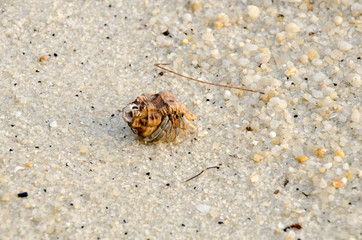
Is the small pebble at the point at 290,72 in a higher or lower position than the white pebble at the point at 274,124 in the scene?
higher

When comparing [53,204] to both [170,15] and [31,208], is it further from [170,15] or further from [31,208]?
[170,15]

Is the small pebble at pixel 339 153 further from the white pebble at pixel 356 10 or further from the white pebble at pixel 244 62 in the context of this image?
the white pebble at pixel 356 10

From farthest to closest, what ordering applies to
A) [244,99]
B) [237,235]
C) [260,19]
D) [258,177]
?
1. [260,19]
2. [244,99]
3. [258,177]
4. [237,235]

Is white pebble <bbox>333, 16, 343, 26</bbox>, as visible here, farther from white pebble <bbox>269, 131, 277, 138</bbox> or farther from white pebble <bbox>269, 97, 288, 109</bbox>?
white pebble <bbox>269, 131, 277, 138</bbox>

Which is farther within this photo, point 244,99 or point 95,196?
point 244,99

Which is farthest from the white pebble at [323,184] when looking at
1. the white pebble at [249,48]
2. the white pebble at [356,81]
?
the white pebble at [249,48]

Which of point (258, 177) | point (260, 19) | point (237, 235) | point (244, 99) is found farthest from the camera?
point (260, 19)

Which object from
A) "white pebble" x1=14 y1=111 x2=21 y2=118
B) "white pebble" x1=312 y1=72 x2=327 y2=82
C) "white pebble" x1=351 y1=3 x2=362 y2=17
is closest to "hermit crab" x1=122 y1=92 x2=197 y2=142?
"white pebble" x1=14 y1=111 x2=21 y2=118

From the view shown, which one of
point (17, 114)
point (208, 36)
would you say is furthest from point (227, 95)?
point (17, 114)

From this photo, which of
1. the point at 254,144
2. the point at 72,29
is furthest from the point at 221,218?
the point at 72,29
